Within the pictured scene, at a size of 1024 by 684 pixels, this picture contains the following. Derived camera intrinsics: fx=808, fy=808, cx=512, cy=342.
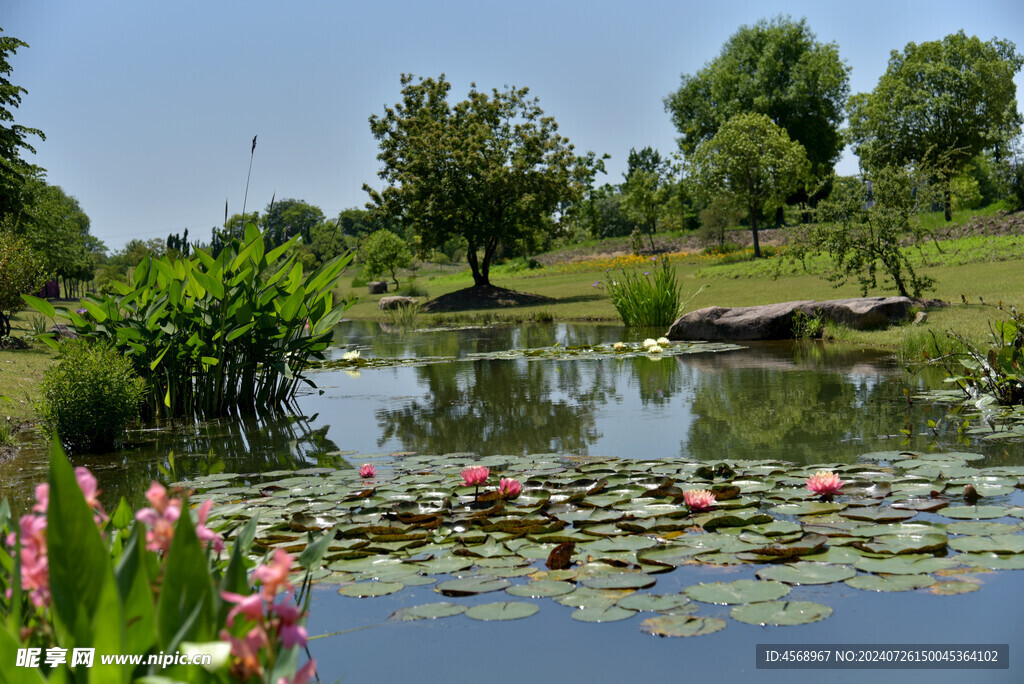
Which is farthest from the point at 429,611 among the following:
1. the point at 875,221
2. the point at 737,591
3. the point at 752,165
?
the point at 752,165

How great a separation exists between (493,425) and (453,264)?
1994 inches

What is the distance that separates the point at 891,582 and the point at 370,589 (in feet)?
5.87

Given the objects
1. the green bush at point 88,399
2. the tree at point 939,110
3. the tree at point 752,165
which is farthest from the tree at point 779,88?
the green bush at point 88,399

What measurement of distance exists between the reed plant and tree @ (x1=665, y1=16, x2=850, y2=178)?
130 feet

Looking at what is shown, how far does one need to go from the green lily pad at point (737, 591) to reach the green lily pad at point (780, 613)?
1.2 inches

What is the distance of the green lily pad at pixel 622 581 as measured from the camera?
2764mm

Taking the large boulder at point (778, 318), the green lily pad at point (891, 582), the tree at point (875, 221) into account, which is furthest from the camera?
the tree at point (875, 221)

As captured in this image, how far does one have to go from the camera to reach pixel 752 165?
102 feet

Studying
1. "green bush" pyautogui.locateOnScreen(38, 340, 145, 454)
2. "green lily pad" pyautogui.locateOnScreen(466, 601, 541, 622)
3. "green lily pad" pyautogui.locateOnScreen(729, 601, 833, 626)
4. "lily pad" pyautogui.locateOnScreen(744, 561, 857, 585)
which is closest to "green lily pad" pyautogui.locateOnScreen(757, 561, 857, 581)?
"lily pad" pyautogui.locateOnScreen(744, 561, 857, 585)

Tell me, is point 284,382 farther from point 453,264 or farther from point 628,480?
point 453,264

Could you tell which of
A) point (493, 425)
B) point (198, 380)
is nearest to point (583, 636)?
point (493, 425)

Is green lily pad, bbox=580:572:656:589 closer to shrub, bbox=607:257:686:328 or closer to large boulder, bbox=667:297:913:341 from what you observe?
large boulder, bbox=667:297:913:341

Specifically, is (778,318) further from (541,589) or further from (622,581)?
(541,589)

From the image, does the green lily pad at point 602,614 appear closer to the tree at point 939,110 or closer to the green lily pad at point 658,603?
the green lily pad at point 658,603
